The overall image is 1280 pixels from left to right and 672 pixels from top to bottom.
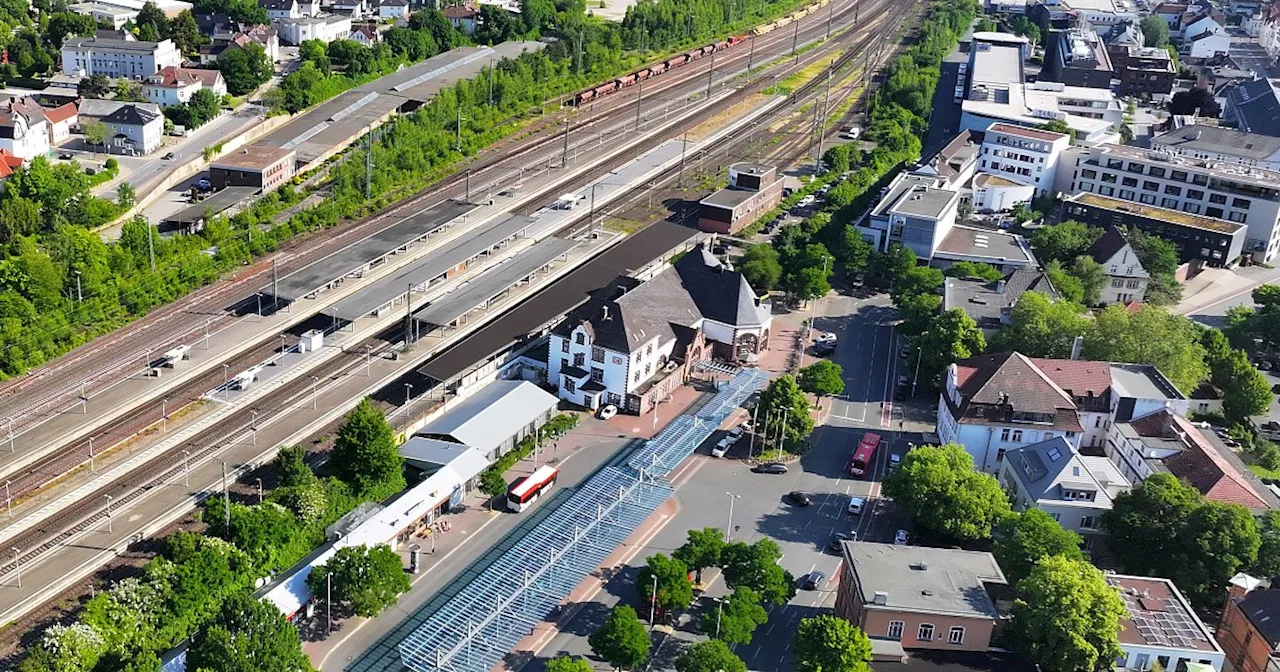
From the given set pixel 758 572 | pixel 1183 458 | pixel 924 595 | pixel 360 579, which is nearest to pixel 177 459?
pixel 360 579

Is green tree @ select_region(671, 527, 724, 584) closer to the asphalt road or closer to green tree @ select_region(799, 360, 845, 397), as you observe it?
the asphalt road

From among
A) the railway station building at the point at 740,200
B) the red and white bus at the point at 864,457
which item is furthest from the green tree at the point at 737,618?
the railway station building at the point at 740,200

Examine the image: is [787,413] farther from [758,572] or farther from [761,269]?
[761,269]

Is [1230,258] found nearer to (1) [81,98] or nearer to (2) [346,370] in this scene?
(2) [346,370]

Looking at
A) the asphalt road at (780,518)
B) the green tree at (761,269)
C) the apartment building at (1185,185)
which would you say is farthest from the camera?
the apartment building at (1185,185)

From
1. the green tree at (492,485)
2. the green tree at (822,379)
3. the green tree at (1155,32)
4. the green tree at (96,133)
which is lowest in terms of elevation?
the green tree at (492,485)

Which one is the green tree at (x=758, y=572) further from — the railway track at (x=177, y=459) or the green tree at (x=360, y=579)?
the railway track at (x=177, y=459)
